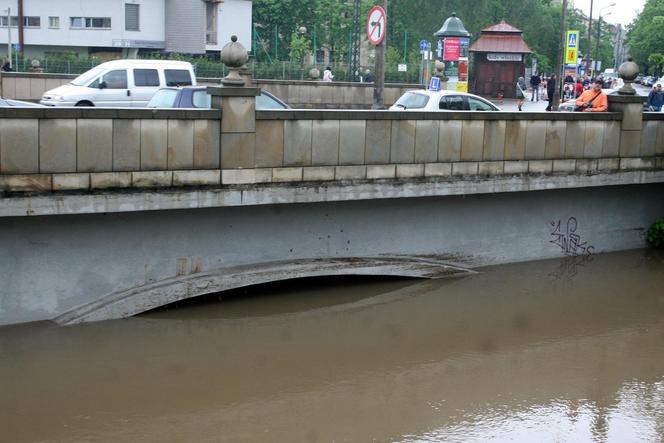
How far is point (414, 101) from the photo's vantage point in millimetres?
20641

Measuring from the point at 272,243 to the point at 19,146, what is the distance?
4.30 meters

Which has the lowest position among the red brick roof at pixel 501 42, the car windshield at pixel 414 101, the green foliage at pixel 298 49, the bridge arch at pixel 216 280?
the bridge arch at pixel 216 280

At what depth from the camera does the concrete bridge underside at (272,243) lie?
12992mm

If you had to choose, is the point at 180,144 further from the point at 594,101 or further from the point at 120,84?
the point at 120,84

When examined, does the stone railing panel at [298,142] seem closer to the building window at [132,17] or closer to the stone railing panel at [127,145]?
the stone railing panel at [127,145]

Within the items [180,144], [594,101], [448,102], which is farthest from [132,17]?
[180,144]

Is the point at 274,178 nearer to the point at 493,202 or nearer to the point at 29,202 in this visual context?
the point at 29,202

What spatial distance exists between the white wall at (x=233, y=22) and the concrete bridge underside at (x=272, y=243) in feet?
146

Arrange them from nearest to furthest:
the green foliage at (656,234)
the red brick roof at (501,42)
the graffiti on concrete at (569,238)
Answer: the graffiti on concrete at (569,238)
the green foliage at (656,234)
the red brick roof at (501,42)

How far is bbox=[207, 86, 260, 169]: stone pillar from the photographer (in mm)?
13578

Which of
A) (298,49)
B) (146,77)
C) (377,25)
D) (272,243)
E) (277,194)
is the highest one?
(377,25)

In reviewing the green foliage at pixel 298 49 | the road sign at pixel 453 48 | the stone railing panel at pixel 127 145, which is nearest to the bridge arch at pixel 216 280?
the stone railing panel at pixel 127 145

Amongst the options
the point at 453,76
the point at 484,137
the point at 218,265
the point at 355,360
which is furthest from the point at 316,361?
the point at 453,76

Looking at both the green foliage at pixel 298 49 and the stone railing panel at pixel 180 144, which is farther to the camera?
the green foliage at pixel 298 49
